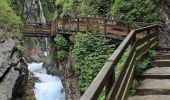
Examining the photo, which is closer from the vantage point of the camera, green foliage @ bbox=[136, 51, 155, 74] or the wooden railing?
the wooden railing

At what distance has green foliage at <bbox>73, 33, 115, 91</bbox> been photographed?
51.6 ft

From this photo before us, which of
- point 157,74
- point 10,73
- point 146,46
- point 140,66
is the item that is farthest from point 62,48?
point 157,74

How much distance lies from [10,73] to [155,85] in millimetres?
9585

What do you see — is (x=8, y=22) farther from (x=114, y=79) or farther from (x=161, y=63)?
(x=114, y=79)

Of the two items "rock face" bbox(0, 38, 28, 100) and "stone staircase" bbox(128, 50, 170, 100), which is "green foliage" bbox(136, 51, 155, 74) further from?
"rock face" bbox(0, 38, 28, 100)

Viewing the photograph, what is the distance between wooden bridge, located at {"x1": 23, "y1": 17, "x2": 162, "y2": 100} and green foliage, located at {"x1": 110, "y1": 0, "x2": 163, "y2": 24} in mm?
1300

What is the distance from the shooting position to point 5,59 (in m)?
16.8

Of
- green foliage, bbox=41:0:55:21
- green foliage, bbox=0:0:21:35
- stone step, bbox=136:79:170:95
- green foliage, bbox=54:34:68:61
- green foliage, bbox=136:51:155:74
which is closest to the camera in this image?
stone step, bbox=136:79:170:95

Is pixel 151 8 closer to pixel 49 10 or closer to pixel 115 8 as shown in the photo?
pixel 115 8

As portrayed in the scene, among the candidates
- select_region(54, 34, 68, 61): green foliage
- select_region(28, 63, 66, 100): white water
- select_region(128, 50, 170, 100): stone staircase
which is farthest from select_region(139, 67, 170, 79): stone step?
select_region(28, 63, 66, 100): white water

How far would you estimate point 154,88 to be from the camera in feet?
25.3

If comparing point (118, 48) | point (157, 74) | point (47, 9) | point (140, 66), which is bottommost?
point (157, 74)

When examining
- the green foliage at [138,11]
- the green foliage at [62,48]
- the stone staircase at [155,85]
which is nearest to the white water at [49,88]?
the green foliage at [62,48]

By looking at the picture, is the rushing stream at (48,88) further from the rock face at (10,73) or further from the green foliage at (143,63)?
the green foliage at (143,63)
